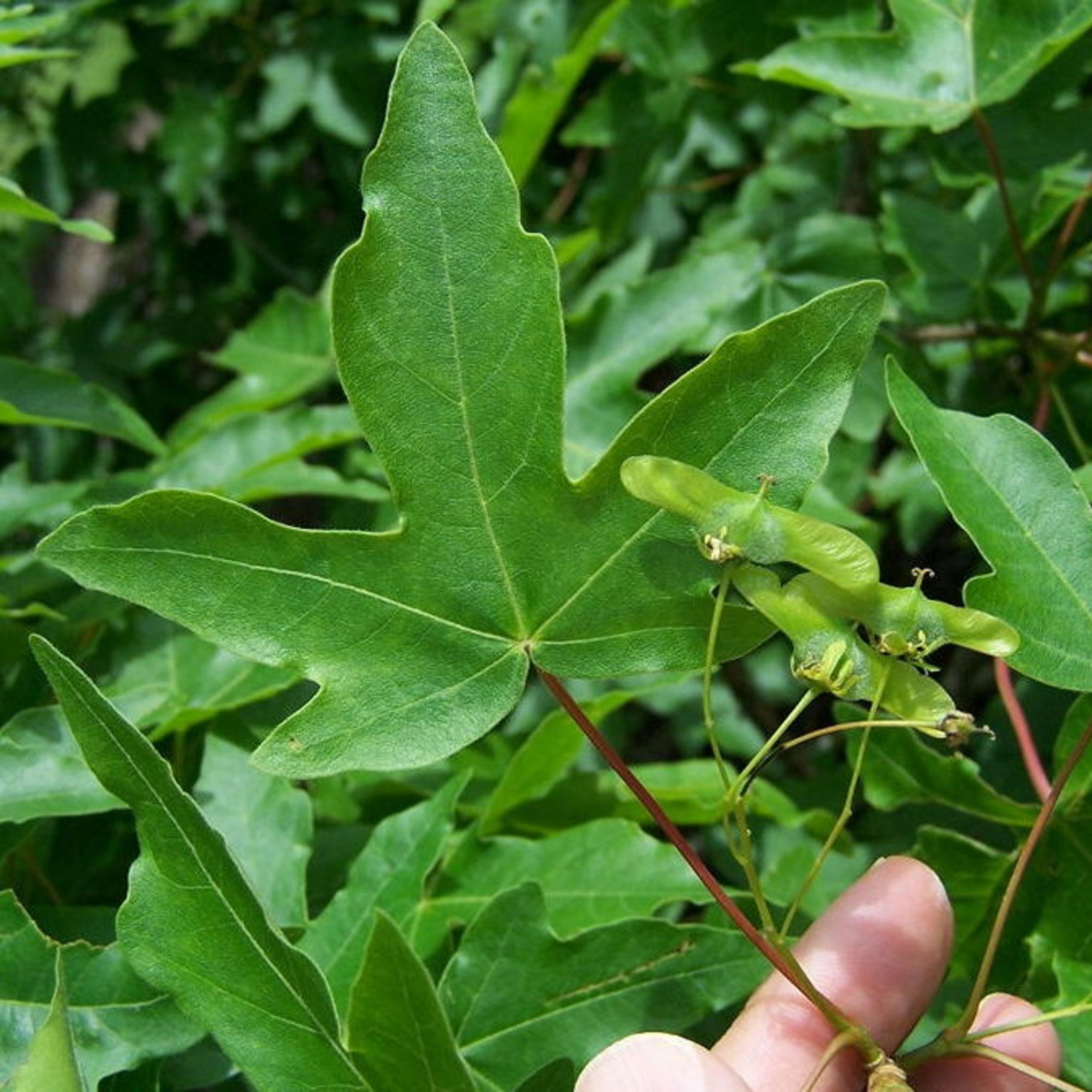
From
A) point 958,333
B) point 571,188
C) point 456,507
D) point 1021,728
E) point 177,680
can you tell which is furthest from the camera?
point 571,188

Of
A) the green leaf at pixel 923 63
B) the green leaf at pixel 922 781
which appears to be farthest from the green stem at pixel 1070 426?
the green leaf at pixel 922 781

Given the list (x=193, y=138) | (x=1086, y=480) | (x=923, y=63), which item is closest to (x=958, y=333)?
(x=923, y=63)

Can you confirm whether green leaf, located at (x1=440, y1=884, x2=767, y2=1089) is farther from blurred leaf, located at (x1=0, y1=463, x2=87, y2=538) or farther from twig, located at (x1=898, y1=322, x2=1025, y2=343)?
twig, located at (x1=898, y1=322, x2=1025, y2=343)

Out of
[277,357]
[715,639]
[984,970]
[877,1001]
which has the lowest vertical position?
[277,357]

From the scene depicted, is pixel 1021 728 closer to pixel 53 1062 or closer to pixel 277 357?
pixel 53 1062

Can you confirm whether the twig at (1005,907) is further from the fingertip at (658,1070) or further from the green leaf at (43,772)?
the green leaf at (43,772)

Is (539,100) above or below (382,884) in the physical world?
above

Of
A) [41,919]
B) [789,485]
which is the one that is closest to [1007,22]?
[789,485]

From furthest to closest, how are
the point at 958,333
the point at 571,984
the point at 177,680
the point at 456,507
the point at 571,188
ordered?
the point at 571,188 < the point at 958,333 < the point at 177,680 < the point at 571,984 < the point at 456,507
